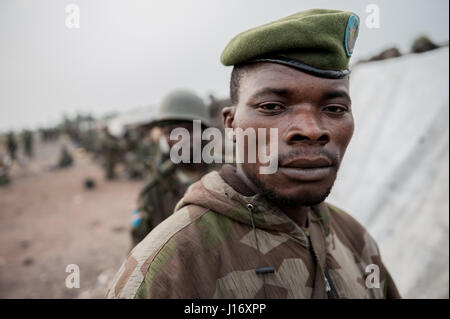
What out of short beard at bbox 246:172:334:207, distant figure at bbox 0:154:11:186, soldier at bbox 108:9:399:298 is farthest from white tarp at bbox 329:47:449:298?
distant figure at bbox 0:154:11:186

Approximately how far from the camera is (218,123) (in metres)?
10.9

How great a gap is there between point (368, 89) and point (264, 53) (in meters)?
4.34

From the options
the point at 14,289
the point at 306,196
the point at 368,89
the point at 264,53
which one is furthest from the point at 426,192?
the point at 14,289

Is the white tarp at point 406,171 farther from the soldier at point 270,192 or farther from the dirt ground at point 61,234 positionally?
the dirt ground at point 61,234

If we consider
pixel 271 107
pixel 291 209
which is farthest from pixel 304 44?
pixel 291 209

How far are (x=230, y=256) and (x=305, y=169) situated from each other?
51cm

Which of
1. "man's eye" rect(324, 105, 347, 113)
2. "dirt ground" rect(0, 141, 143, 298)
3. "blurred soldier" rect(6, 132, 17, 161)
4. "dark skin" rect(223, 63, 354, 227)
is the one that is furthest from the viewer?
"blurred soldier" rect(6, 132, 17, 161)

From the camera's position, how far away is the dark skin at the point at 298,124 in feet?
3.45

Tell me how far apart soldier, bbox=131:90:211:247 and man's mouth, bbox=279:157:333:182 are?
212 cm

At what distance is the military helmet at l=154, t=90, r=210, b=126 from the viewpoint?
3271 millimetres

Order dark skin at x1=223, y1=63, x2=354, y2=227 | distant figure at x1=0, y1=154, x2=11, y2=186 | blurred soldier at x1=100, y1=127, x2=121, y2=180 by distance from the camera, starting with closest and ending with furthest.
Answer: dark skin at x1=223, y1=63, x2=354, y2=227 → distant figure at x1=0, y1=154, x2=11, y2=186 → blurred soldier at x1=100, y1=127, x2=121, y2=180

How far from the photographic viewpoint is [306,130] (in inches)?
40.5

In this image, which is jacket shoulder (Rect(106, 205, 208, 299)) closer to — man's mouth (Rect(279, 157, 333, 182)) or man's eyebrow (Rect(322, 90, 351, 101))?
man's mouth (Rect(279, 157, 333, 182))

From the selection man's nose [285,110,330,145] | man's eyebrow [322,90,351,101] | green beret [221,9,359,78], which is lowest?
man's nose [285,110,330,145]
